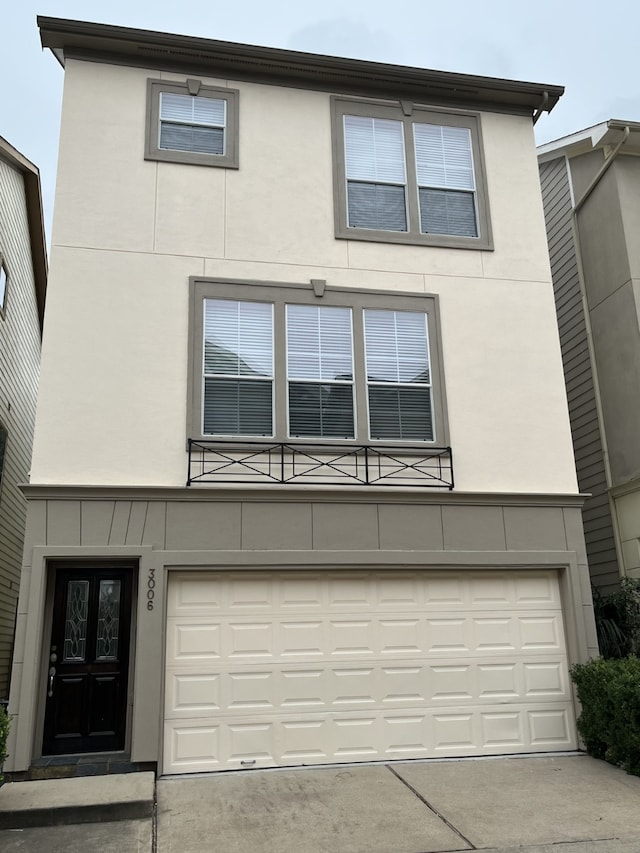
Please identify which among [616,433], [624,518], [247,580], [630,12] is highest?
[630,12]

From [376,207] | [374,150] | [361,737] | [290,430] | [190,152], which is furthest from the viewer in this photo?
[374,150]

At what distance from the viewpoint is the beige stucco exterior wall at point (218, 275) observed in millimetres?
8531

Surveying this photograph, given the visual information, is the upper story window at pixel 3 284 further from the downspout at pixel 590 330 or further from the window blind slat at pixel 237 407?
the downspout at pixel 590 330

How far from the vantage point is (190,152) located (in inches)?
380

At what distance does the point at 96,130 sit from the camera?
30.9ft

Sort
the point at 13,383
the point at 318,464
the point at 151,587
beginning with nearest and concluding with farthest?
1. the point at 151,587
2. the point at 318,464
3. the point at 13,383

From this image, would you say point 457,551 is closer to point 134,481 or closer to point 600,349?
point 134,481

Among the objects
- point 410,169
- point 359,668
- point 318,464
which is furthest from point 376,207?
point 359,668

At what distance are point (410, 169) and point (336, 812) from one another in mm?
7864

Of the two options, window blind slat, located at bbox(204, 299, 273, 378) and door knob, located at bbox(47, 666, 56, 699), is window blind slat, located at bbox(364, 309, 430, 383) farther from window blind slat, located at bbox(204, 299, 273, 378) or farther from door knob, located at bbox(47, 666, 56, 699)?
door knob, located at bbox(47, 666, 56, 699)

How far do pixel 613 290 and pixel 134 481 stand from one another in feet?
25.7

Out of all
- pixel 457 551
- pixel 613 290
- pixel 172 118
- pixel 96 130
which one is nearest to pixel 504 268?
pixel 613 290

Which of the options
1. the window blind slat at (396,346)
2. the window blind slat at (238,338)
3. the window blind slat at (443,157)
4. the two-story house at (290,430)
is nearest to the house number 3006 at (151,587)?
the two-story house at (290,430)

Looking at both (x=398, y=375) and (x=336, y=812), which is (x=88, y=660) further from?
(x=398, y=375)
